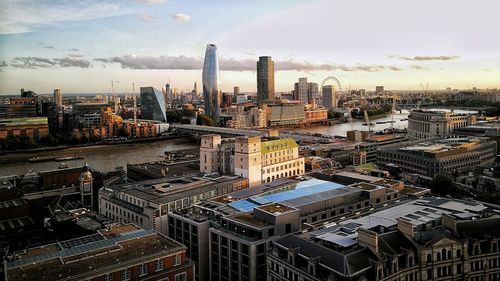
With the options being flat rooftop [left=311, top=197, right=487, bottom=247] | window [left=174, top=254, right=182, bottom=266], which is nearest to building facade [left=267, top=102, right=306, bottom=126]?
flat rooftop [left=311, top=197, right=487, bottom=247]

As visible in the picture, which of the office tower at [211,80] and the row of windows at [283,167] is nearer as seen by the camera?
the row of windows at [283,167]

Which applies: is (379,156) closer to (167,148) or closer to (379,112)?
(167,148)

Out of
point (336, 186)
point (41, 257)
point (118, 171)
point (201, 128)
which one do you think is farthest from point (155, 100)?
point (41, 257)

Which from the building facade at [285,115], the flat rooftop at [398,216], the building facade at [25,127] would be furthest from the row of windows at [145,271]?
the building facade at [285,115]

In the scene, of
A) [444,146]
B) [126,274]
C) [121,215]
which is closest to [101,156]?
[121,215]

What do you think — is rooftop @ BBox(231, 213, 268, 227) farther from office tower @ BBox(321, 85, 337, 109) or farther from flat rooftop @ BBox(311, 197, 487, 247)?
office tower @ BBox(321, 85, 337, 109)

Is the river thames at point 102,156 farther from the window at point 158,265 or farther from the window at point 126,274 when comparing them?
the window at point 126,274

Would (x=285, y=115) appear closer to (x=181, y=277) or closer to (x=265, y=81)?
(x=265, y=81)
